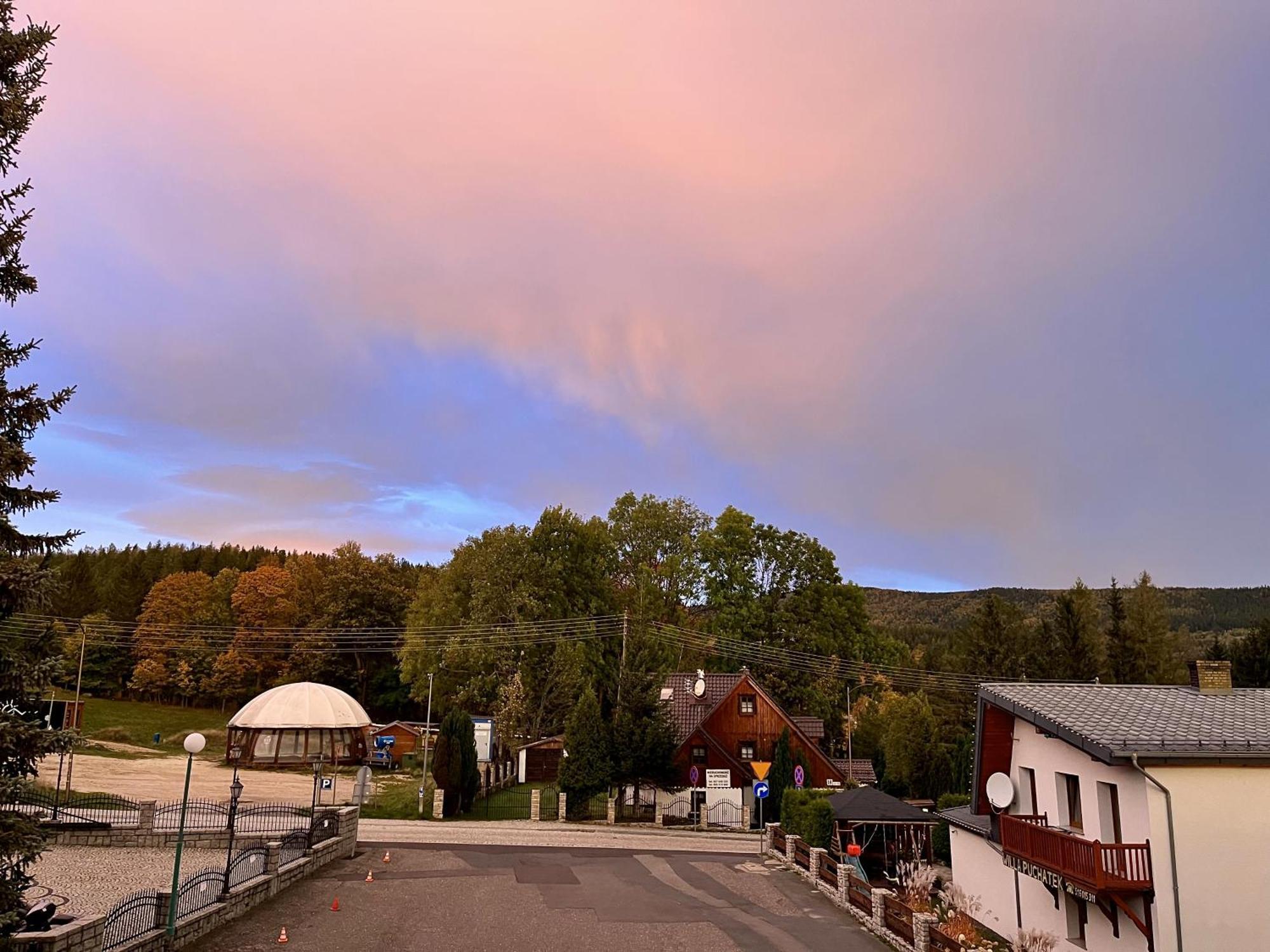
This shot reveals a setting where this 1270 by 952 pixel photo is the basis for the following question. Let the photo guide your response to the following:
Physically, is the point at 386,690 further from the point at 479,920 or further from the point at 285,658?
the point at 479,920

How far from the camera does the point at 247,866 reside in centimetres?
1995

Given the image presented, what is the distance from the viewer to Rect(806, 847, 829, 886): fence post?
24.3 metres

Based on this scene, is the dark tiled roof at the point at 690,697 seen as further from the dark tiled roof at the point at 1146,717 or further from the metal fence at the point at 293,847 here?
the dark tiled roof at the point at 1146,717

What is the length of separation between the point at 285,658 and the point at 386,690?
9.65 metres

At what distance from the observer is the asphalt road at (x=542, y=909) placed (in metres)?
17.1

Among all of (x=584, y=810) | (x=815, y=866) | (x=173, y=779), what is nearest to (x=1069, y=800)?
(x=815, y=866)

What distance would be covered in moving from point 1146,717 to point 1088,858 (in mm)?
3569

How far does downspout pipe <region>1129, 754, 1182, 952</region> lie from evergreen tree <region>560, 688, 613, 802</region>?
2426cm

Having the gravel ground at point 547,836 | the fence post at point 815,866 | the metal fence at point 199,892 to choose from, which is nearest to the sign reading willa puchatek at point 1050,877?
the fence post at point 815,866

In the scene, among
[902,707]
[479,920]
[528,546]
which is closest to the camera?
[479,920]

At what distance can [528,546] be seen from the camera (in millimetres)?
55719

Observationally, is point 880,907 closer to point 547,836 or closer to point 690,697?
point 547,836

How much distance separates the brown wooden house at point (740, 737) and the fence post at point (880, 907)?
24902mm

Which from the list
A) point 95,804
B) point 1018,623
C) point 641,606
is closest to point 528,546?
point 641,606
